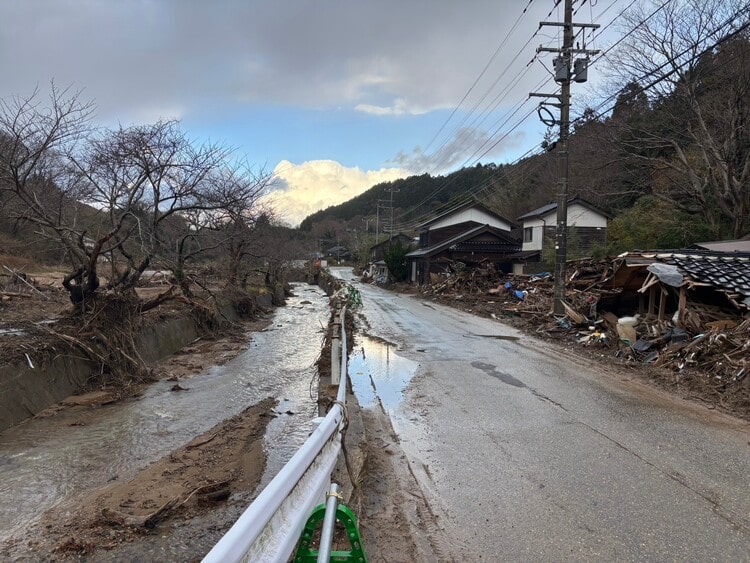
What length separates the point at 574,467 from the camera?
4715mm

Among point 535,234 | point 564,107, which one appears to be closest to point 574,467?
point 564,107

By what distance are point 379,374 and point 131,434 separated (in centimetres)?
463

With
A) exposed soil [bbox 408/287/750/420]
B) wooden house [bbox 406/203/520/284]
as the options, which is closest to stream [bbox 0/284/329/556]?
exposed soil [bbox 408/287/750/420]

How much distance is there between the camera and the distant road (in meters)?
3.42

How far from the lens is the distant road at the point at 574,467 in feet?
11.2

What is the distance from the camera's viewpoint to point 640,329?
1116cm

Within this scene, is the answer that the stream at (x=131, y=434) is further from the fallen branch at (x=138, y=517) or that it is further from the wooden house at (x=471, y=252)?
the wooden house at (x=471, y=252)

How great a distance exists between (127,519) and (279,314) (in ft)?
72.3

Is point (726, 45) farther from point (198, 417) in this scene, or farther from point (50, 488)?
point (50, 488)

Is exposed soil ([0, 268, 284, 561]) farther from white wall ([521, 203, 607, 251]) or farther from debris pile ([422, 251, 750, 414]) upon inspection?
white wall ([521, 203, 607, 251])

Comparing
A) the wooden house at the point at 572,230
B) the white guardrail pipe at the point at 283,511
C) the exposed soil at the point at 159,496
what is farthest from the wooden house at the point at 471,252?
the white guardrail pipe at the point at 283,511

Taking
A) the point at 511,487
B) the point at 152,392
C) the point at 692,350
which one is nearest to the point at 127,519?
the point at 511,487

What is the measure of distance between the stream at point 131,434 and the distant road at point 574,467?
196 centimetres

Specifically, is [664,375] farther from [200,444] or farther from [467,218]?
[467,218]
